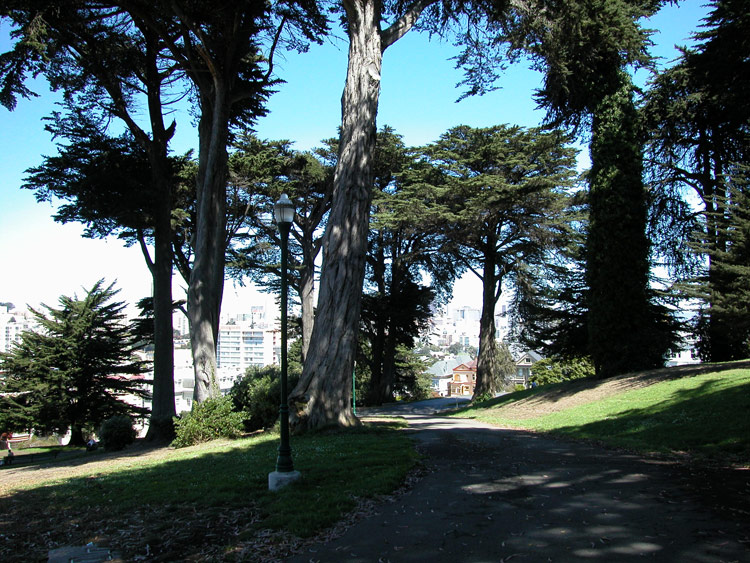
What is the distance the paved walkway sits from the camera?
4.39m

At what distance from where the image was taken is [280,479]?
666cm

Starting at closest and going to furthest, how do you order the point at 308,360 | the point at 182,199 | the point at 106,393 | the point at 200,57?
1. the point at 308,360
2. the point at 200,57
3. the point at 182,199
4. the point at 106,393

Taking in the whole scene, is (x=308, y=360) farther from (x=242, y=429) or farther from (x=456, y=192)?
(x=456, y=192)

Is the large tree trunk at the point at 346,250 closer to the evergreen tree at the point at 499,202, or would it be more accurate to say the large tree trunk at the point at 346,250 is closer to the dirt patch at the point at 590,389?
the dirt patch at the point at 590,389

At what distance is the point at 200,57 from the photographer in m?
17.5

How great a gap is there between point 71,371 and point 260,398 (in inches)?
859

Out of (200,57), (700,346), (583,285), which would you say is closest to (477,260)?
(583,285)

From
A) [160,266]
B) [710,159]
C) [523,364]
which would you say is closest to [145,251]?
[160,266]

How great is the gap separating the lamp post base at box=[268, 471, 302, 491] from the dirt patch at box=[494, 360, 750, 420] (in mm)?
11725

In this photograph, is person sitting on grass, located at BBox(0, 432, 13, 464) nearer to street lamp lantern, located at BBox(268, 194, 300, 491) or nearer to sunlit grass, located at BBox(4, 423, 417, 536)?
sunlit grass, located at BBox(4, 423, 417, 536)

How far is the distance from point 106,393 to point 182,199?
1659 cm

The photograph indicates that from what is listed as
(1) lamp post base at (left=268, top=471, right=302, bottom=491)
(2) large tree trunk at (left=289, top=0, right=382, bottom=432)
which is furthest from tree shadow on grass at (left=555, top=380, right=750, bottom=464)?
(1) lamp post base at (left=268, top=471, right=302, bottom=491)

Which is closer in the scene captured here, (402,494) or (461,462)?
(402,494)

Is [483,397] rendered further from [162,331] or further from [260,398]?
[162,331]
